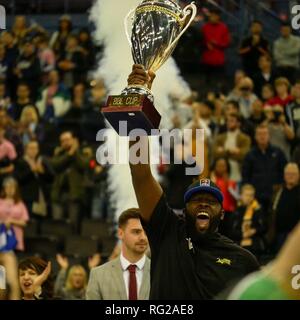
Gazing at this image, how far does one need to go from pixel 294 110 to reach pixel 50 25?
498cm

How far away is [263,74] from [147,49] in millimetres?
6427

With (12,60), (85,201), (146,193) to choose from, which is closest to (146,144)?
(146,193)

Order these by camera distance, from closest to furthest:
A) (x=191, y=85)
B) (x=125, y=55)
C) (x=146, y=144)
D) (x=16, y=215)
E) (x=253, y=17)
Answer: (x=146, y=144) < (x=16, y=215) < (x=125, y=55) < (x=191, y=85) < (x=253, y=17)

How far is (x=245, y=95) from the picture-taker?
12.3 m

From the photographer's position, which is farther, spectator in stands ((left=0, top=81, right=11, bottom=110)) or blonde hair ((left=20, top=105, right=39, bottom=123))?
spectator in stands ((left=0, top=81, right=11, bottom=110))

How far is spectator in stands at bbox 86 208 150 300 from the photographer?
6.65 meters

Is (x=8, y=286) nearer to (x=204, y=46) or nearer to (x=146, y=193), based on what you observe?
(x=146, y=193)

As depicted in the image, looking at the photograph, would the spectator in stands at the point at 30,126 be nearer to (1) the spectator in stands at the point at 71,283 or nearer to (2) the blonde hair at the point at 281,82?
(2) the blonde hair at the point at 281,82

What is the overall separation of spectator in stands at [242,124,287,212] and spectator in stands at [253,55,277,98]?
1791 mm

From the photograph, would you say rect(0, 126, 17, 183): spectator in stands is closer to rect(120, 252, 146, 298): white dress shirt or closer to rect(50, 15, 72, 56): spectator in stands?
rect(50, 15, 72, 56): spectator in stands

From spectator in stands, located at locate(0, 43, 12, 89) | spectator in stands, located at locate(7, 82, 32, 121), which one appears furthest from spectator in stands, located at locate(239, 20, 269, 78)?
spectator in stands, located at locate(0, 43, 12, 89)

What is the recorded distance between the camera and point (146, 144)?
5816 mm

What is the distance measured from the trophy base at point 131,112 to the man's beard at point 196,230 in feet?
1.79

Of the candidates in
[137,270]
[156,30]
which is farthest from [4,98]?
[156,30]
